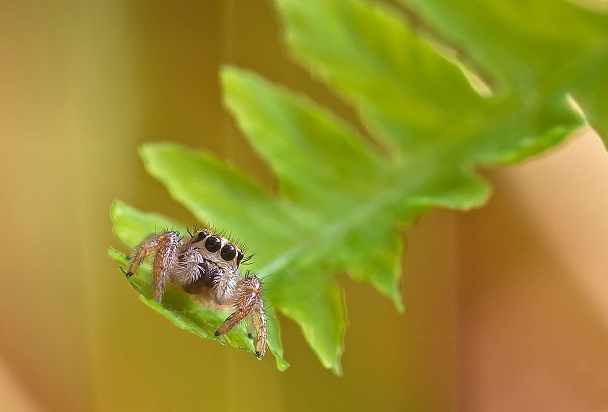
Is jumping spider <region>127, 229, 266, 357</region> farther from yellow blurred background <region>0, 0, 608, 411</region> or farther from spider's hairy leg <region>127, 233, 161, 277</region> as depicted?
yellow blurred background <region>0, 0, 608, 411</region>

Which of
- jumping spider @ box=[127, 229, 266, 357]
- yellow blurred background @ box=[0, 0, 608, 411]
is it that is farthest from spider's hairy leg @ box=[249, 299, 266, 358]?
yellow blurred background @ box=[0, 0, 608, 411]

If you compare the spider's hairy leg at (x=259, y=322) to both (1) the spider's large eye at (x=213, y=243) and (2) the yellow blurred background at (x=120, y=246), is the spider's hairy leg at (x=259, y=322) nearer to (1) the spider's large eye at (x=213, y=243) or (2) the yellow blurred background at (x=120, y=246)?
(1) the spider's large eye at (x=213, y=243)

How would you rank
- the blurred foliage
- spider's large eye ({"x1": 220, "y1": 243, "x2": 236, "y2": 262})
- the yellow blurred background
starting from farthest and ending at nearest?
the yellow blurred background
spider's large eye ({"x1": 220, "y1": 243, "x2": 236, "y2": 262})
the blurred foliage

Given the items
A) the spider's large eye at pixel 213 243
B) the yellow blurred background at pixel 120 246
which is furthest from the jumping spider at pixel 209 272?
the yellow blurred background at pixel 120 246

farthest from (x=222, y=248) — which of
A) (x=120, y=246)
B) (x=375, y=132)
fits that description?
(x=120, y=246)

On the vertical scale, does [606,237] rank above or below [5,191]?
above

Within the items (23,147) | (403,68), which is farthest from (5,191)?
(403,68)

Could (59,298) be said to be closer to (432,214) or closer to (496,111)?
(432,214)
